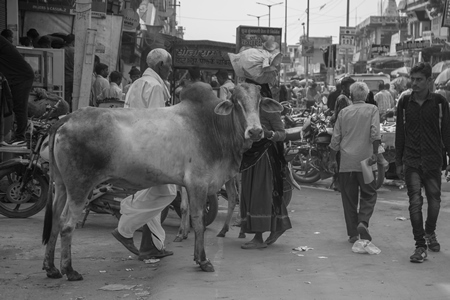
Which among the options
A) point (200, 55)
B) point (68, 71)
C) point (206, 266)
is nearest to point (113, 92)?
point (68, 71)

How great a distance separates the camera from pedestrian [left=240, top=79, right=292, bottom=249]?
8242 mm

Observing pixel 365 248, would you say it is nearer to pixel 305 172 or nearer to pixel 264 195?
pixel 264 195

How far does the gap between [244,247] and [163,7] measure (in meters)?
52.3

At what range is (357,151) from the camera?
334 inches

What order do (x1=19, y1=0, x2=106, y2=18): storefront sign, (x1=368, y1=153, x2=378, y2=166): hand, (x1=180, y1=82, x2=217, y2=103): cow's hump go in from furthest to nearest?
1. (x1=19, y1=0, x2=106, y2=18): storefront sign
2. (x1=368, y1=153, x2=378, y2=166): hand
3. (x1=180, y1=82, x2=217, y2=103): cow's hump

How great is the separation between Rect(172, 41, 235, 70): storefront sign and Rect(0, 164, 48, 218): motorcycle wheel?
11.1 m

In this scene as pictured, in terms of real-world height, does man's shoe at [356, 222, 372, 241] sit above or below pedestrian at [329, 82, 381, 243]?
below

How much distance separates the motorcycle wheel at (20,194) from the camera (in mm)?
9898

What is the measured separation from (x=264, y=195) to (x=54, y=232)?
2381 millimetres

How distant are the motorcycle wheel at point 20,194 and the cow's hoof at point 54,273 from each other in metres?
3.26

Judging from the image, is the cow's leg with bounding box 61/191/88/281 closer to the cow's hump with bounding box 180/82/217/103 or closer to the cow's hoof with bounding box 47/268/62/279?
the cow's hoof with bounding box 47/268/62/279

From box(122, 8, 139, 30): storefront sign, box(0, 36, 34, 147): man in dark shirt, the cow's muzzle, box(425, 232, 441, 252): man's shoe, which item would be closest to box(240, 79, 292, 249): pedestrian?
the cow's muzzle

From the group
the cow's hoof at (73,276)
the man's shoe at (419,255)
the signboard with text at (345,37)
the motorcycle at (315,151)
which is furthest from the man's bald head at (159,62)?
the signboard with text at (345,37)

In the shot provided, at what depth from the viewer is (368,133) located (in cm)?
852
